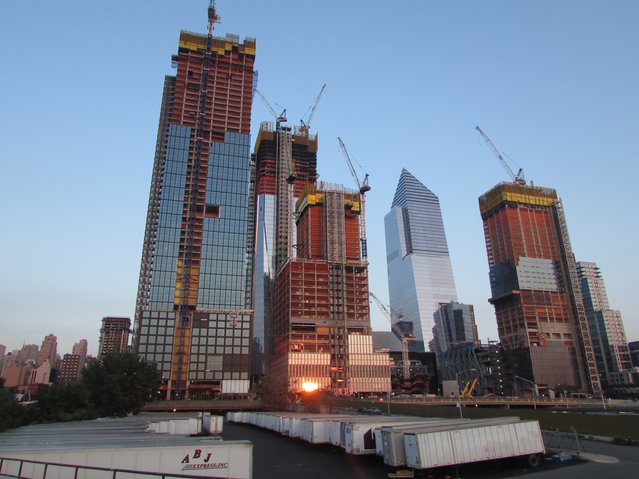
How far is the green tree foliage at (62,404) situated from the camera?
75688 millimetres

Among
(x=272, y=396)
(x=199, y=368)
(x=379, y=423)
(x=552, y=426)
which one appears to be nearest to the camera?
(x=379, y=423)

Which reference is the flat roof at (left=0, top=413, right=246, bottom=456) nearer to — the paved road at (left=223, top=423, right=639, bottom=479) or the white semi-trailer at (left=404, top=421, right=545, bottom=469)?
the paved road at (left=223, top=423, right=639, bottom=479)

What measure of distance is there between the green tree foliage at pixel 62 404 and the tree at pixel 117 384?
160 cm

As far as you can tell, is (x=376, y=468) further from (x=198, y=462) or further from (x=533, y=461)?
(x=198, y=462)

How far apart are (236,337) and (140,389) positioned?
10594cm

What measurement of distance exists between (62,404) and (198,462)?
226 ft

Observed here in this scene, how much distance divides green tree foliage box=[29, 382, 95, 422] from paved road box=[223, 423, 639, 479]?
45.9 meters

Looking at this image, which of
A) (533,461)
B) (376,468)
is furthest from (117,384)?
(533,461)

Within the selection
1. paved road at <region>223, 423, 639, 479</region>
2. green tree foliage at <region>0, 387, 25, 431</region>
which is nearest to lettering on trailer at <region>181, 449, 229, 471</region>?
paved road at <region>223, 423, 639, 479</region>

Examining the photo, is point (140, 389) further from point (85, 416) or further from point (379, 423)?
point (379, 423)

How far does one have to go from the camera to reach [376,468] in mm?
38969

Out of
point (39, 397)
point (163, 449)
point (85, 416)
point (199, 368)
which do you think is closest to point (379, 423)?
point (163, 449)

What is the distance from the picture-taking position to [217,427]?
6116 centimetres

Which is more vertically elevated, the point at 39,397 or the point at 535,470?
the point at 39,397
